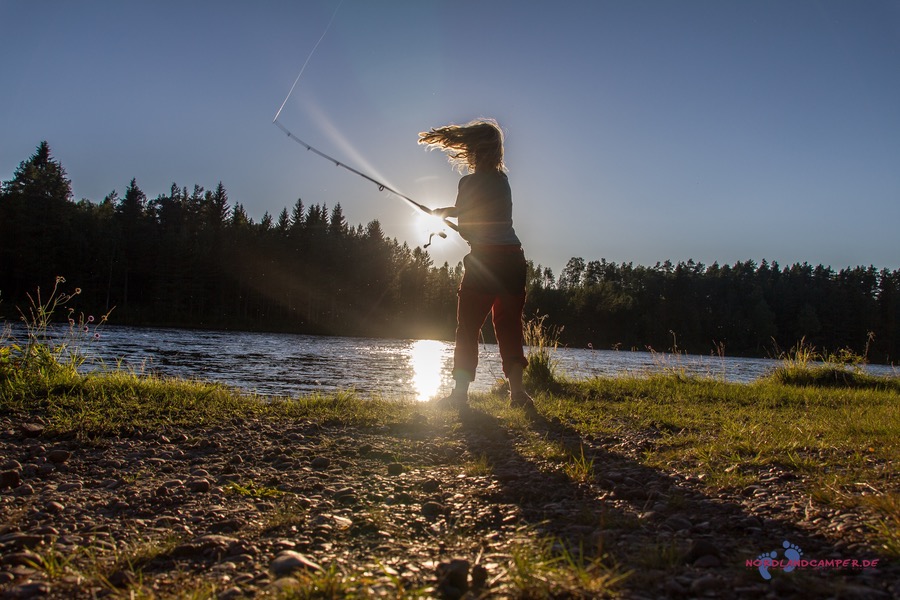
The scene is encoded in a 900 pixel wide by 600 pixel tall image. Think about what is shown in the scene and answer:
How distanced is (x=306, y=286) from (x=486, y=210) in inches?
2714

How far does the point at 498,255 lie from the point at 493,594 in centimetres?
403

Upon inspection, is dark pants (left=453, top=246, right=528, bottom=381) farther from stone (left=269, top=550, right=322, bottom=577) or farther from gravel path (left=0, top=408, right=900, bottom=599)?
stone (left=269, top=550, right=322, bottom=577)

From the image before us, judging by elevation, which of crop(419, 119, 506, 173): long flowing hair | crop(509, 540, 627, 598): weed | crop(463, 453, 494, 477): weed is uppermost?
crop(419, 119, 506, 173): long flowing hair

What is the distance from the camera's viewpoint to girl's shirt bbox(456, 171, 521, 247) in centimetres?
553

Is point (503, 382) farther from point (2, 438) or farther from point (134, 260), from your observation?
point (134, 260)

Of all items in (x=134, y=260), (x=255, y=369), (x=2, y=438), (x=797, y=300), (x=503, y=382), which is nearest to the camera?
(x=2, y=438)

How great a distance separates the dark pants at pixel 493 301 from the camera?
5492 mm

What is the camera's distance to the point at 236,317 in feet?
223

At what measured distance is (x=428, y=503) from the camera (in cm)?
274

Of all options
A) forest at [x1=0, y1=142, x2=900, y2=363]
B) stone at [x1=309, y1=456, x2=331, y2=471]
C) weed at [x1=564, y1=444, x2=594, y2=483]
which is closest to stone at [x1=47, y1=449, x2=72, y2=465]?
stone at [x1=309, y1=456, x2=331, y2=471]

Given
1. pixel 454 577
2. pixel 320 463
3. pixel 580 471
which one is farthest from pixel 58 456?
pixel 580 471

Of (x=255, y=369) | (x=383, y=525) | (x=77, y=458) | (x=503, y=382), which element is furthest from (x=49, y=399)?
(x=255, y=369)

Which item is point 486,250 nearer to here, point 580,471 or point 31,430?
point 580,471

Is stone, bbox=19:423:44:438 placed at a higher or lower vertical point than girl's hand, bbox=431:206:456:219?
lower
